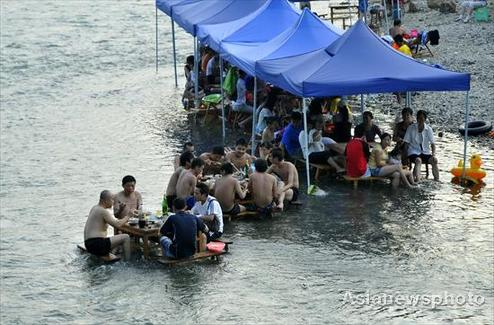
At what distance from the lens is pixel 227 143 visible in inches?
867

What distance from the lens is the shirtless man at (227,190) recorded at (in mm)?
15500

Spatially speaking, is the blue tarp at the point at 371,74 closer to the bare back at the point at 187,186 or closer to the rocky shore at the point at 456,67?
the bare back at the point at 187,186

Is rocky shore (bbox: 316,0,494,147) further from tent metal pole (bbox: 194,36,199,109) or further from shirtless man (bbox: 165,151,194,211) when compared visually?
shirtless man (bbox: 165,151,194,211)

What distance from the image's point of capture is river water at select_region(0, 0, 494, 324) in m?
12.4

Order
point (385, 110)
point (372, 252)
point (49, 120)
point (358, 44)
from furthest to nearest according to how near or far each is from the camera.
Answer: point (49, 120) < point (385, 110) < point (358, 44) < point (372, 252)

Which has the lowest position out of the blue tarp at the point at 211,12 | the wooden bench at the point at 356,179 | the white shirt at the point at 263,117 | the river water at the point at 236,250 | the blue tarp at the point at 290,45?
the river water at the point at 236,250

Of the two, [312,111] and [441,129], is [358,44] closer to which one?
[312,111]

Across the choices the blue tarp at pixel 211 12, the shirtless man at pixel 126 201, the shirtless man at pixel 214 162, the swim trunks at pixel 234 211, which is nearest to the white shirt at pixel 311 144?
the shirtless man at pixel 214 162

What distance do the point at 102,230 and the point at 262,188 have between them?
2.77 metres

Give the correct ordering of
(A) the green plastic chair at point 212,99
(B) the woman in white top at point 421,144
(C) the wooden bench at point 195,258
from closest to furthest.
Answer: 1. (C) the wooden bench at point 195,258
2. (B) the woman in white top at point 421,144
3. (A) the green plastic chair at point 212,99

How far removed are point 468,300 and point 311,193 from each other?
5.28 m

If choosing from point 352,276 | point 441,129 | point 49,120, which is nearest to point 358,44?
point 441,129

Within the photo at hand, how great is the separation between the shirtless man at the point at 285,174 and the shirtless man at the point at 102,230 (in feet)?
10.2

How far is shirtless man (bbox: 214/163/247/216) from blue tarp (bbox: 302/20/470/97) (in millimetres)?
2191
